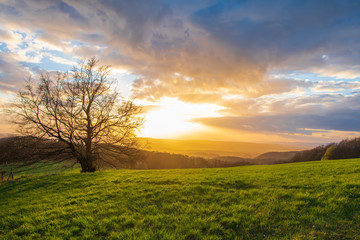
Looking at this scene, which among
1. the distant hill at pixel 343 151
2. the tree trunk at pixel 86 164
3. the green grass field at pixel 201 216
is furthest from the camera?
the distant hill at pixel 343 151

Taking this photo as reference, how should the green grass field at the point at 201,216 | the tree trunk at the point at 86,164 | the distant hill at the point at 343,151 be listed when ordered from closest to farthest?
the green grass field at the point at 201,216 → the tree trunk at the point at 86,164 → the distant hill at the point at 343,151

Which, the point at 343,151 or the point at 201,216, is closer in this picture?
the point at 201,216

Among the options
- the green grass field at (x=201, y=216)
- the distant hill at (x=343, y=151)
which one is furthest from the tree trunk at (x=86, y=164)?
the distant hill at (x=343, y=151)

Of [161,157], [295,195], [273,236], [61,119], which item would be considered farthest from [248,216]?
[161,157]

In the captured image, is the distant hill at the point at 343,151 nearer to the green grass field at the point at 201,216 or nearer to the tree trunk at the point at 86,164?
the green grass field at the point at 201,216

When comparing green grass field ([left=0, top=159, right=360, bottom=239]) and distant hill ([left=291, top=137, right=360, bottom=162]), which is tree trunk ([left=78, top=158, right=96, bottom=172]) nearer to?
green grass field ([left=0, top=159, right=360, bottom=239])

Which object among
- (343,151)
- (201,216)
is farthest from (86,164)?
(343,151)

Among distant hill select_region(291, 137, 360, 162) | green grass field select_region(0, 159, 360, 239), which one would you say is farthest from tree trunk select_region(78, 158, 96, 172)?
distant hill select_region(291, 137, 360, 162)

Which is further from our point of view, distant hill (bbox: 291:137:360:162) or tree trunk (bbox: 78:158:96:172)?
distant hill (bbox: 291:137:360:162)

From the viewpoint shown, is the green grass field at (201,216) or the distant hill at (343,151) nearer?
the green grass field at (201,216)

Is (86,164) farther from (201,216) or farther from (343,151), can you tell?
(343,151)

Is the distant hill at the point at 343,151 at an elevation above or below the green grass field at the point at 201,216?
below

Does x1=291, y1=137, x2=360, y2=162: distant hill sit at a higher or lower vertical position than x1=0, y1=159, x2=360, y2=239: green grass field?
lower

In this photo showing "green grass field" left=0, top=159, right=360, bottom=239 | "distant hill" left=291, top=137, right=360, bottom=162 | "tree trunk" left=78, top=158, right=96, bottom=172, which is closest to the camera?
"green grass field" left=0, top=159, right=360, bottom=239
